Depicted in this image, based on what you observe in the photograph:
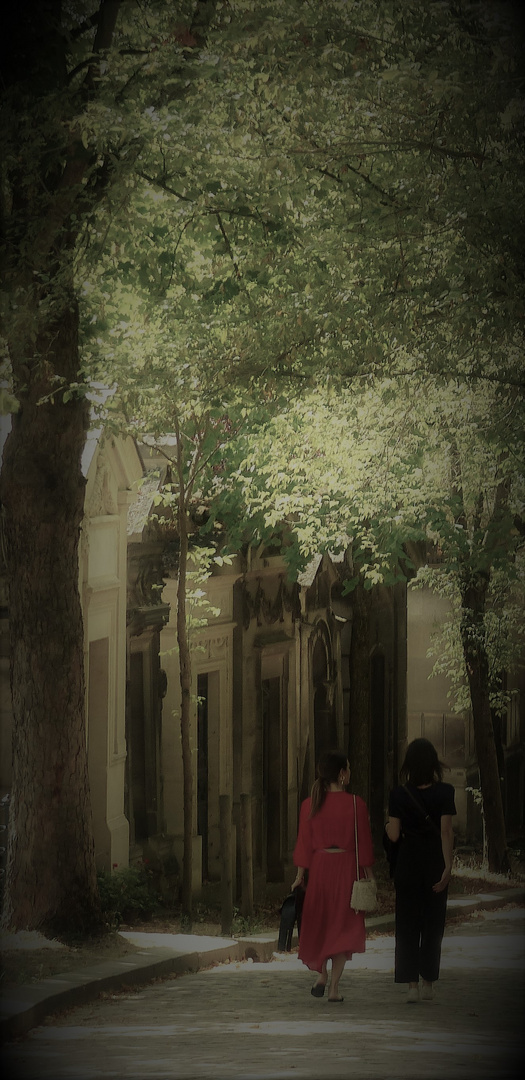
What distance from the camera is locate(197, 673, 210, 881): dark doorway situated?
19.0 m

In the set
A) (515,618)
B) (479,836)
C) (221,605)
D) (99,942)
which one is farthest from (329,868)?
(479,836)

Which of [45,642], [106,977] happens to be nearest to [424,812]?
[106,977]

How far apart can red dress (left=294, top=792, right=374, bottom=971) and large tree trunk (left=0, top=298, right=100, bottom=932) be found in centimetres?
236

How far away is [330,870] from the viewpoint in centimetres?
980

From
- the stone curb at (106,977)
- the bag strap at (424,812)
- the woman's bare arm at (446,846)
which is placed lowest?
the stone curb at (106,977)

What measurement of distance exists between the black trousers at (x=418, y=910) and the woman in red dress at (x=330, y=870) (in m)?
0.28

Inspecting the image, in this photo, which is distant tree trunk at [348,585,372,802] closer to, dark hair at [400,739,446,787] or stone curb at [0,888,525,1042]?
stone curb at [0,888,525,1042]

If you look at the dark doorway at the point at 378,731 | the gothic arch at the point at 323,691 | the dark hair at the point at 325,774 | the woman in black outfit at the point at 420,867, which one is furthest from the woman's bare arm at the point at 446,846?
the dark doorway at the point at 378,731

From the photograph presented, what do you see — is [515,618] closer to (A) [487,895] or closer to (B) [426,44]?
(A) [487,895]

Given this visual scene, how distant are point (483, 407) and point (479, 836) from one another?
1332cm

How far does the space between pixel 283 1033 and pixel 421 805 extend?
1.70 m

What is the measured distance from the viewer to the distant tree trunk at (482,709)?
19.6 meters

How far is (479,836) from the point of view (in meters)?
26.1

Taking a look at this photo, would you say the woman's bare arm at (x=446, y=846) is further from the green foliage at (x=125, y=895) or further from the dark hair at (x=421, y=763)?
the green foliage at (x=125, y=895)
